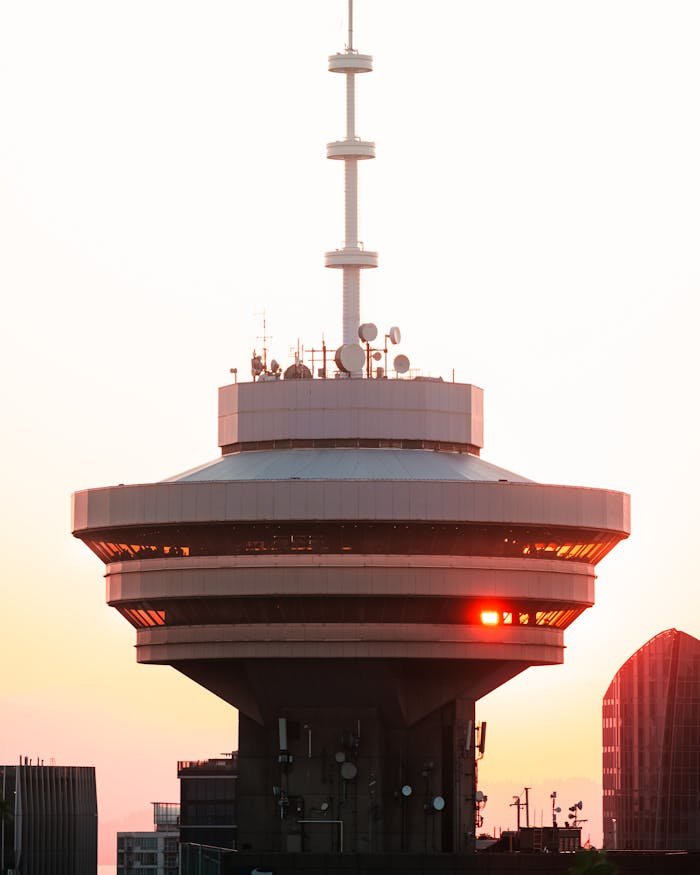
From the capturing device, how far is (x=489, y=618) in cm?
18000

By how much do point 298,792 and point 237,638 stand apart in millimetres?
9576

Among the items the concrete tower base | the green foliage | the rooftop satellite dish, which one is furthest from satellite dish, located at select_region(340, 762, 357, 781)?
the green foliage

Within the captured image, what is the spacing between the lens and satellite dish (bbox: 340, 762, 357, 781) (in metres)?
178

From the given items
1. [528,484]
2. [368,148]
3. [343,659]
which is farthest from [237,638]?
[368,148]

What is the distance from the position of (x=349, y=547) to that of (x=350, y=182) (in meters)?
25.7

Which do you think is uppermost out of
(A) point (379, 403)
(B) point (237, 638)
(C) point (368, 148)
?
(C) point (368, 148)

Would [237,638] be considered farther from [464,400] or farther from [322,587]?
[464,400]

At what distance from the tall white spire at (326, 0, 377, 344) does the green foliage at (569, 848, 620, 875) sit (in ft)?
122

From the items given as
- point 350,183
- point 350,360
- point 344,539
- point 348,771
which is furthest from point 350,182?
point 348,771

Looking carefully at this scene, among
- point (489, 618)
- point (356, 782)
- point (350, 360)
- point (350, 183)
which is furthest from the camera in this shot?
point (350, 183)

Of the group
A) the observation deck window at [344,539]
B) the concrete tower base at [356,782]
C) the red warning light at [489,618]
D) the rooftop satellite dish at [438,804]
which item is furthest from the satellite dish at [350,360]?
the rooftop satellite dish at [438,804]

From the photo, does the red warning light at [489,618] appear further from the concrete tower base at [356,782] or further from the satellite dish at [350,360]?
the satellite dish at [350,360]

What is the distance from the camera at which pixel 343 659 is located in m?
178

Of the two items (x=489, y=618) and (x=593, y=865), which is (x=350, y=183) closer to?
(x=489, y=618)
